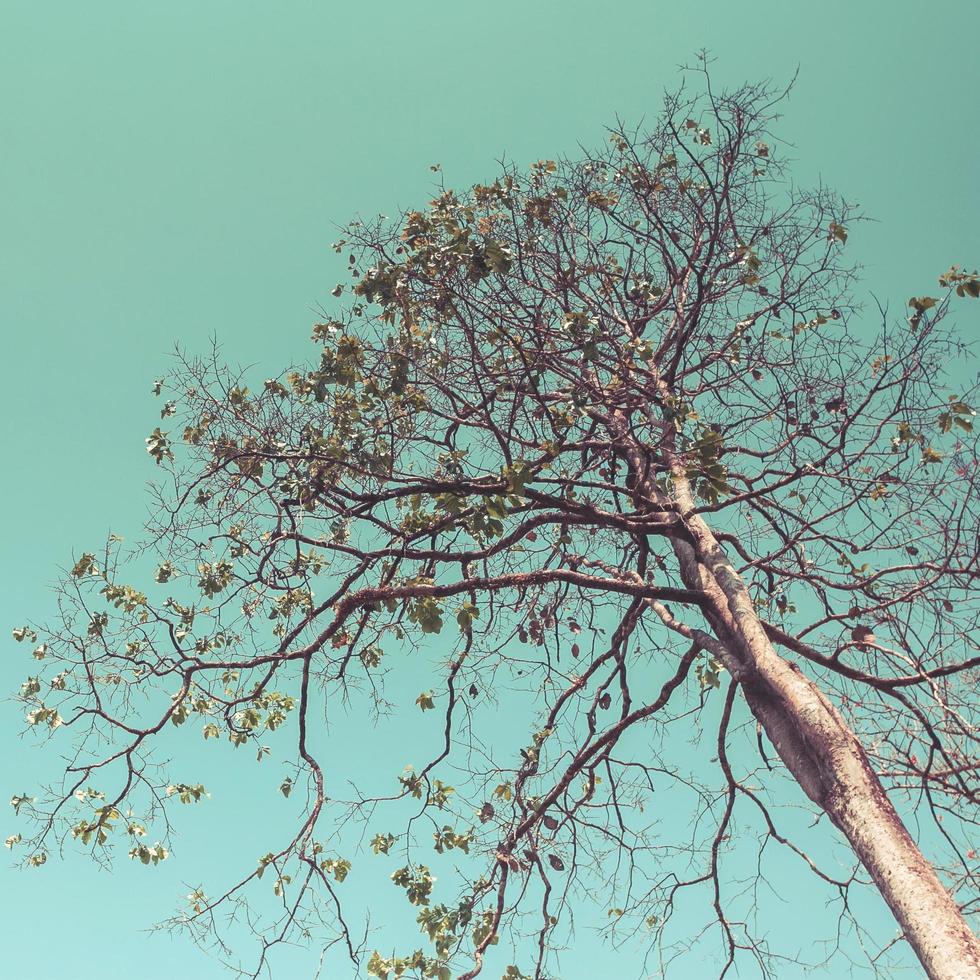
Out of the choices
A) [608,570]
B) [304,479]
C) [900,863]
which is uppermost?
[304,479]

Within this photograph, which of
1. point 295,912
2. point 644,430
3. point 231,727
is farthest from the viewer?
point 644,430

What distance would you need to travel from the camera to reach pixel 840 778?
3.94 m

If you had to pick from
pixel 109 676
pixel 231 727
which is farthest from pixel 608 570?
pixel 109 676

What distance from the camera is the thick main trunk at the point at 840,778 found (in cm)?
321

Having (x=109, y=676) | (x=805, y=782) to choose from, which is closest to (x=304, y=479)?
(x=109, y=676)

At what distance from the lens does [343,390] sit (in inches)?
236

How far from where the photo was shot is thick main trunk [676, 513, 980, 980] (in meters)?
3.21

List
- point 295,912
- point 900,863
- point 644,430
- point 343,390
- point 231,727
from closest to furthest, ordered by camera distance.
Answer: point 900,863, point 295,912, point 343,390, point 231,727, point 644,430

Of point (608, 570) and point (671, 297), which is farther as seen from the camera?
point (671, 297)

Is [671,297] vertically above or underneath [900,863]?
above

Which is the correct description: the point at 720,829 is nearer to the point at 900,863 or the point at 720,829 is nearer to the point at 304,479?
the point at 900,863

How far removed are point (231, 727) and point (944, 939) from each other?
5381 millimetres

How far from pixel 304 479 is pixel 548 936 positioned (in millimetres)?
4095

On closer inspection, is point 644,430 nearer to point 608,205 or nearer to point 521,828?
point 608,205
